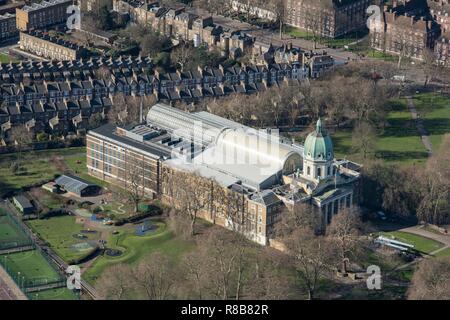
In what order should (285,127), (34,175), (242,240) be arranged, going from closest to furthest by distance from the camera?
(242,240), (34,175), (285,127)

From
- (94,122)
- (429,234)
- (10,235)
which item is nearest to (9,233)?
(10,235)

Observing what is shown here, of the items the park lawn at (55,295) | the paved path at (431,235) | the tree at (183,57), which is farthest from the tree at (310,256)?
the tree at (183,57)

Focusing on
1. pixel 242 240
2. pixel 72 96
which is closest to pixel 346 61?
pixel 72 96

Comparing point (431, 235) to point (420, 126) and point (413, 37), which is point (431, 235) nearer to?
point (420, 126)

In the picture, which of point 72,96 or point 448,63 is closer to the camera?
point 72,96

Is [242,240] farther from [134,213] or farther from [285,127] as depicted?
[285,127]

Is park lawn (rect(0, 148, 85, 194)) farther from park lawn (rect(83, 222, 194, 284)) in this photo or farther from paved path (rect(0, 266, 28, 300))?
paved path (rect(0, 266, 28, 300))

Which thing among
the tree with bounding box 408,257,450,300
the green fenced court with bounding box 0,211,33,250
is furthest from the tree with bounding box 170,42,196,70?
the tree with bounding box 408,257,450,300
